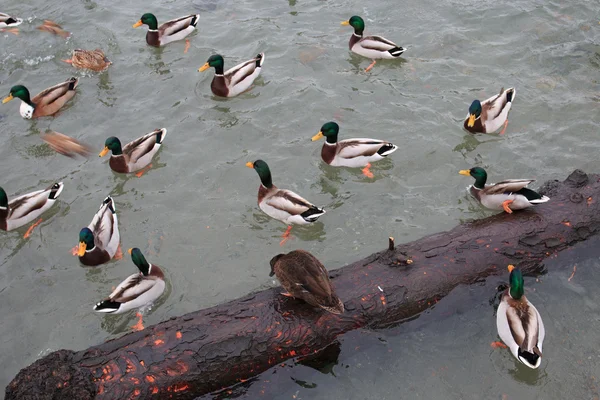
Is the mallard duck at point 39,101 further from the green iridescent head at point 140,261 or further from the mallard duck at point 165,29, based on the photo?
the green iridescent head at point 140,261

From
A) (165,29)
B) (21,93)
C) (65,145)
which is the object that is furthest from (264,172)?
(165,29)

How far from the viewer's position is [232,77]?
10602 millimetres

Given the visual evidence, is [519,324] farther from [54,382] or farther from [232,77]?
[232,77]

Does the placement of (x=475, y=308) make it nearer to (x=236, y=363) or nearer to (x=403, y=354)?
(x=403, y=354)

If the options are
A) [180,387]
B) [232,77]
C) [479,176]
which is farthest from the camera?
[232,77]

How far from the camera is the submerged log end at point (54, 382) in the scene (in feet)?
16.1

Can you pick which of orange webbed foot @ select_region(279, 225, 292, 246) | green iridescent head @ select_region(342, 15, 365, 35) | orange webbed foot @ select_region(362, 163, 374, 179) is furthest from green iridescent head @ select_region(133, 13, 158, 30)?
orange webbed foot @ select_region(279, 225, 292, 246)

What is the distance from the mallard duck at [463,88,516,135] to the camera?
935 centimetres

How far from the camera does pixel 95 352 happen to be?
5.19 metres

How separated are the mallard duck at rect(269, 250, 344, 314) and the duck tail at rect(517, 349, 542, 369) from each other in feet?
6.19

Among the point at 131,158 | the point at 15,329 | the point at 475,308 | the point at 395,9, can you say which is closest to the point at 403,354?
the point at 475,308

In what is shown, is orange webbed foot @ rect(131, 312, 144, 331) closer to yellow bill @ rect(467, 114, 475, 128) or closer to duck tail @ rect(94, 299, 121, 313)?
duck tail @ rect(94, 299, 121, 313)

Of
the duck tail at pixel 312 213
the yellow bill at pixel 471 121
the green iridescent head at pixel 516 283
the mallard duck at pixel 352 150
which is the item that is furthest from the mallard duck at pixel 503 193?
the duck tail at pixel 312 213

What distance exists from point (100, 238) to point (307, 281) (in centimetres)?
334
